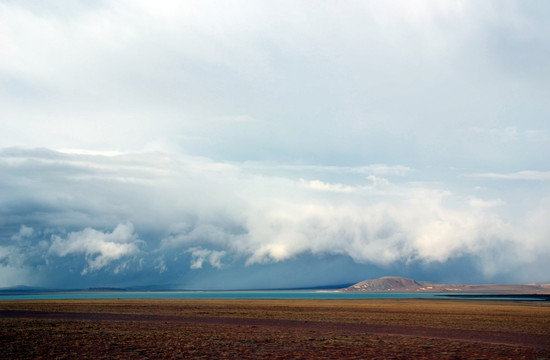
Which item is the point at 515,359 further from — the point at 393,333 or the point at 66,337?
the point at 66,337

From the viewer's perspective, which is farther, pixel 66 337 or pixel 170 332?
pixel 170 332

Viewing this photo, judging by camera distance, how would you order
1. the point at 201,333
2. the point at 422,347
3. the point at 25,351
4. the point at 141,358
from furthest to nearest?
1. the point at 201,333
2. the point at 422,347
3. the point at 25,351
4. the point at 141,358

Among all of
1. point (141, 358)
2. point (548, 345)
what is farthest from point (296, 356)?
point (548, 345)

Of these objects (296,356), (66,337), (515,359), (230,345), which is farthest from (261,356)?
(66,337)

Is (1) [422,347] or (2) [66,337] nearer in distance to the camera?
(1) [422,347]

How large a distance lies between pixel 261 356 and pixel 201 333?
1382 centimetres

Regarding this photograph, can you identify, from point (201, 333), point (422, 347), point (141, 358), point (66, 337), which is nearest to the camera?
point (141, 358)

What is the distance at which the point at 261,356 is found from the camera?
2767cm

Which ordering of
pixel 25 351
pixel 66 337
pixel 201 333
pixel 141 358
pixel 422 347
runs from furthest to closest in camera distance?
pixel 201 333
pixel 66 337
pixel 422 347
pixel 25 351
pixel 141 358

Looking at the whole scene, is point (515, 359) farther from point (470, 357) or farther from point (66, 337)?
point (66, 337)

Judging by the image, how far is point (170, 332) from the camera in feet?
133

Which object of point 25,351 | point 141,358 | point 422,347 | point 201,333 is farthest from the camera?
point 201,333

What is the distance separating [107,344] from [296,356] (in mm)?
13815

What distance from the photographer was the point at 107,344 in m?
32.3
